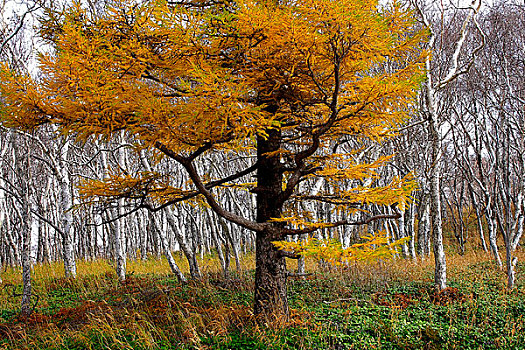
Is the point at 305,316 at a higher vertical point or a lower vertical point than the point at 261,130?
lower

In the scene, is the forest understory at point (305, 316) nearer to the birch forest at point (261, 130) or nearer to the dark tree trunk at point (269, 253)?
the birch forest at point (261, 130)

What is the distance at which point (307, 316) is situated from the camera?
529 cm

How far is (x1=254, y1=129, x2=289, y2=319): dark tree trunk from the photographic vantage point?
491cm

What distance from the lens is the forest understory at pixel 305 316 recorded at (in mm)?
4621

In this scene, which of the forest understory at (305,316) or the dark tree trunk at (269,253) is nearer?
the forest understory at (305,316)

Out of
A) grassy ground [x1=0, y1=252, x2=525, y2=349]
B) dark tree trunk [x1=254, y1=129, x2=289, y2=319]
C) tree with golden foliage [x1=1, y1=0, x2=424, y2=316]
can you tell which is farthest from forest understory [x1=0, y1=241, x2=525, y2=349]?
tree with golden foliage [x1=1, y1=0, x2=424, y2=316]

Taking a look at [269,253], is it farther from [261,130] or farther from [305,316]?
[261,130]

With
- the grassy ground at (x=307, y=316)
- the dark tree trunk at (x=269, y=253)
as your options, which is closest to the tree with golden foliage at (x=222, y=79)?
the dark tree trunk at (x=269, y=253)

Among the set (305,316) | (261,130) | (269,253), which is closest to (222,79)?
(261,130)

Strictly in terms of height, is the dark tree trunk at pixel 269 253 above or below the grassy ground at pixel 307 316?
above

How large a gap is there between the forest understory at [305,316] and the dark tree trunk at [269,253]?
249mm

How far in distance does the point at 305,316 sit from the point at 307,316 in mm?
35

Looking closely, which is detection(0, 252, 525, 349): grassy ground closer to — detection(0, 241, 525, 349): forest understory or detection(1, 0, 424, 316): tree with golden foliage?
detection(0, 241, 525, 349): forest understory

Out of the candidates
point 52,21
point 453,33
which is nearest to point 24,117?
point 52,21
